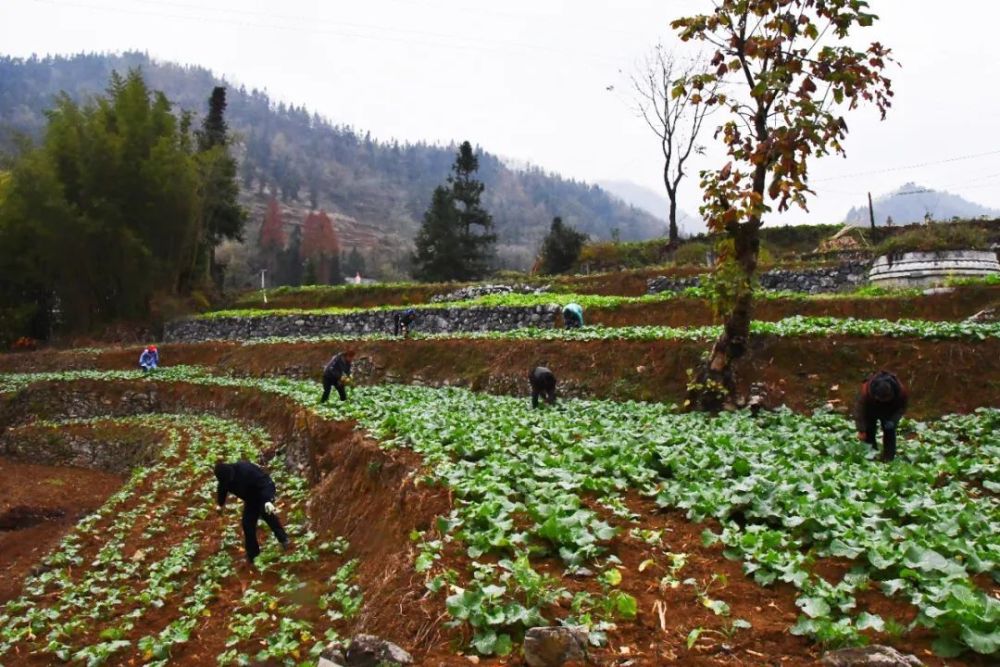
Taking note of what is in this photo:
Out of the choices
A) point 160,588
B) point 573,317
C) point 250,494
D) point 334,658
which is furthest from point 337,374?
point 334,658

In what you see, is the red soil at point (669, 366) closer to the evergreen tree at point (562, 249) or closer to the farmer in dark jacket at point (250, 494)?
the farmer in dark jacket at point (250, 494)

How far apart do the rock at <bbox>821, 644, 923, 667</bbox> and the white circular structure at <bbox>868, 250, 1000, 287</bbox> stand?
2458 cm

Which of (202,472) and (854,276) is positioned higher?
(854,276)

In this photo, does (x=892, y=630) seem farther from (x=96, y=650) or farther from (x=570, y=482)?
(x=96, y=650)

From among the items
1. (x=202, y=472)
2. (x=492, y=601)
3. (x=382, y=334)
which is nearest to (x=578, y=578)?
(x=492, y=601)

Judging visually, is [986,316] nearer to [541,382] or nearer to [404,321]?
[541,382]

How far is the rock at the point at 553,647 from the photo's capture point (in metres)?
4.62

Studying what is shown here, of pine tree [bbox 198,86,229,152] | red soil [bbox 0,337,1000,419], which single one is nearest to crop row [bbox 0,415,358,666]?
red soil [bbox 0,337,1000,419]

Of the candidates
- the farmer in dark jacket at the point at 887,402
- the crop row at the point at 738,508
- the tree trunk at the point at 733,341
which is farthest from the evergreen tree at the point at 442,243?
the farmer in dark jacket at the point at 887,402

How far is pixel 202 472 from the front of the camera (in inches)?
680

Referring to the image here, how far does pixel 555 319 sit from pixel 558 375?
7422 millimetres

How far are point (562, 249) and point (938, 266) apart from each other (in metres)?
31.5

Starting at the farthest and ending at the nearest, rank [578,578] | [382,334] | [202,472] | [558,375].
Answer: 1. [382,334]
2. [558,375]
3. [202,472]
4. [578,578]

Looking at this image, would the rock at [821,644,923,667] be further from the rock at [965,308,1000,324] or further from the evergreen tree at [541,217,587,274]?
the evergreen tree at [541,217,587,274]
